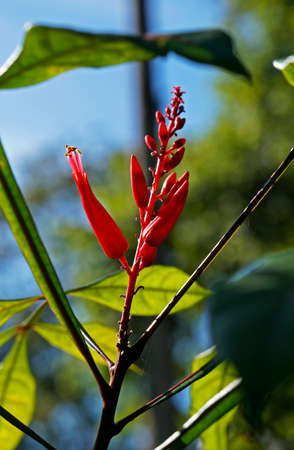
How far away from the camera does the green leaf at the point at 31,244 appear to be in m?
0.40

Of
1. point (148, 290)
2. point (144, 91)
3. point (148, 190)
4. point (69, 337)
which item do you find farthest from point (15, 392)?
point (144, 91)

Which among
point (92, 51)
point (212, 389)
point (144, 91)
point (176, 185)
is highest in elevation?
point (144, 91)

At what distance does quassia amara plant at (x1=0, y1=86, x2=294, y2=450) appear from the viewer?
1.35ft

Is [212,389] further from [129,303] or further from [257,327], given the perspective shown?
[257,327]

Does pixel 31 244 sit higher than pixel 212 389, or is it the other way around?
pixel 31 244

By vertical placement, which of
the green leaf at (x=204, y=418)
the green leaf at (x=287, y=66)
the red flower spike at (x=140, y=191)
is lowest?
the green leaf at (x=204, y=418)

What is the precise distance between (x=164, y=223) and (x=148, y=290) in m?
0.12

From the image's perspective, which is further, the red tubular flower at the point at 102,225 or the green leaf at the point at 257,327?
the red tubular flower at the point at 102,225

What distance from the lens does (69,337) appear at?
705 millimetres

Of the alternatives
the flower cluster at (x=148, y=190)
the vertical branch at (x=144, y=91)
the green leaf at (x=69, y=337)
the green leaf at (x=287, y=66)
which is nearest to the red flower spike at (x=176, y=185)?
the flower cluster at (x=148, y=190)

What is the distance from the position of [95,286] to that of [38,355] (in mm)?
11590

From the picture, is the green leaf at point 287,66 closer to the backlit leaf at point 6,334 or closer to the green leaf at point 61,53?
the green leaf at point 61,53

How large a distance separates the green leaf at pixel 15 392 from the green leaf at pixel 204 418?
0.33 m

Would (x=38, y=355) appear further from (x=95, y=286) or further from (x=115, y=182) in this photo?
(x=95, y=286)
